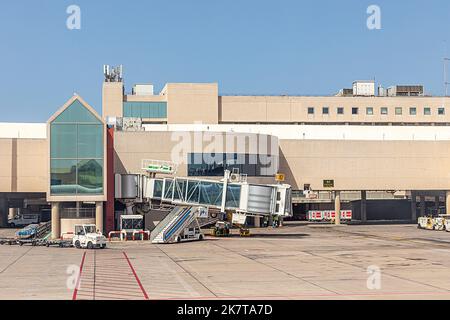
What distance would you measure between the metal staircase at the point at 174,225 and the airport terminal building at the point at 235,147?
950 centimetres

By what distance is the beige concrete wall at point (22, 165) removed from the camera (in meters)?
98.9

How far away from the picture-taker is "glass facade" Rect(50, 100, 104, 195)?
83.3 m

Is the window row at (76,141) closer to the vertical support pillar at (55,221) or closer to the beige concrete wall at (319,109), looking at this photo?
the vertical support pillar at (55,221)

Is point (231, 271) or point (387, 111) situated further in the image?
point (387, 111)

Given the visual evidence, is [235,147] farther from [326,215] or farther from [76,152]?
[326,215]

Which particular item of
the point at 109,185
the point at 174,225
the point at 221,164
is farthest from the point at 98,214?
the point at 221,164

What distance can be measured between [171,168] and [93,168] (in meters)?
10.8

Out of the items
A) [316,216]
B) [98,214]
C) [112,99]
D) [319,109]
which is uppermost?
[112,99]

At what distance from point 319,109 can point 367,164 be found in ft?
117

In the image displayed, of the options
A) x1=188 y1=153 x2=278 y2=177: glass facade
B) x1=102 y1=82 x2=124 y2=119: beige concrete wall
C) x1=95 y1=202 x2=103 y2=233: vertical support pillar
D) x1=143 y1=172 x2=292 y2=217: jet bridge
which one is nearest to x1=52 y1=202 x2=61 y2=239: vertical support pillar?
x1=95 y1=202 x2=103 y2=233: vertical support pillar

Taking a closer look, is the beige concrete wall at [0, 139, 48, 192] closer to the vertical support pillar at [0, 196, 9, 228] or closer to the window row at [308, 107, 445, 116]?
the vertical support pillar at [0, 196, 9, 228]

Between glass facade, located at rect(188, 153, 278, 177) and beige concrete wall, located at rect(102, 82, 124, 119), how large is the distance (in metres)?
46.5

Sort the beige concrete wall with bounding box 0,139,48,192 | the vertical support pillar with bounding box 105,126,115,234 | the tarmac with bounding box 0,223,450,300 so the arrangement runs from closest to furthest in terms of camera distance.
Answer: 1. the tarmac with bounding box 0,223,450,300
2. the vertical support pillar with bounding box 105,126,115,234
3. the beige concrete wall with bounding box 0,139,48,192

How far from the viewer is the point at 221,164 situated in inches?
3967
